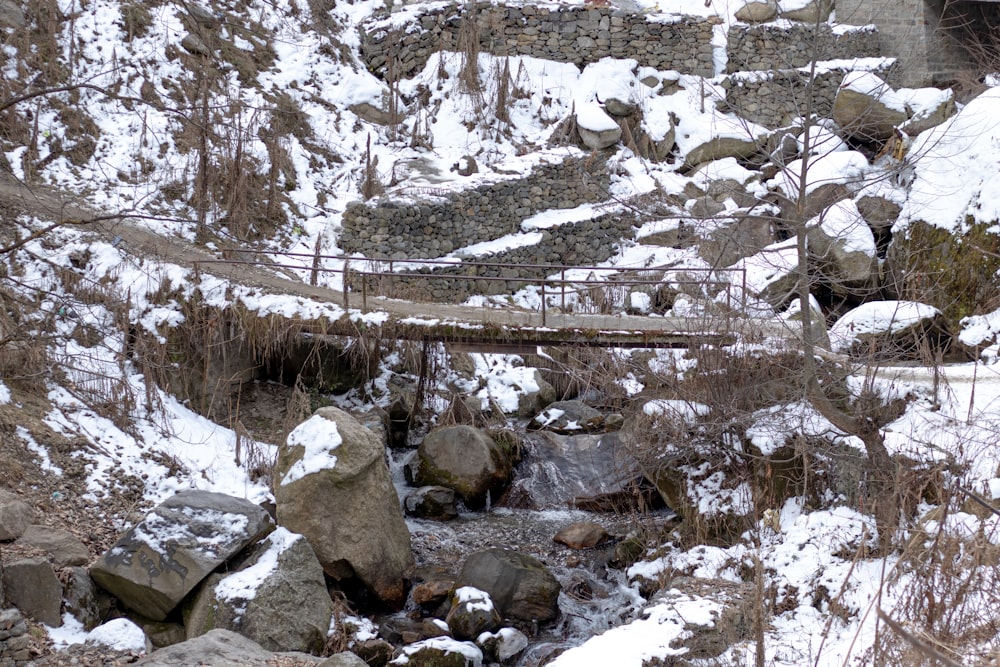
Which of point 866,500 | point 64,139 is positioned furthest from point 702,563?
point 64,139

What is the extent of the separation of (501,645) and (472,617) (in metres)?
0.40

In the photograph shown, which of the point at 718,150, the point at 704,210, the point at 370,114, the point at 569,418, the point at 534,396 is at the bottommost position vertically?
the point at 569,418

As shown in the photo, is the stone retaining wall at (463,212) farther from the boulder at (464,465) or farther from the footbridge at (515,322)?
the boulder at (464,465)

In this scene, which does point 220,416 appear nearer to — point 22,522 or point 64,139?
point 22,522

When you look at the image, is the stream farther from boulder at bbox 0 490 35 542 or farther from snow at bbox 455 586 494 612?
boulder at bbox 0 490 35 542

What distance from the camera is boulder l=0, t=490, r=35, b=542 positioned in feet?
24.3

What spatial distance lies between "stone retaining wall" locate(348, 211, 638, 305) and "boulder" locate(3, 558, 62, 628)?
9438 mm

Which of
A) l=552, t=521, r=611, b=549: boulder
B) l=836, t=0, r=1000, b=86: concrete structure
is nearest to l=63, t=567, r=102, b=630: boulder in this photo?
l=552, t=521, r=611, b=549: boulder

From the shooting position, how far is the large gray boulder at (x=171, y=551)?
293 inches

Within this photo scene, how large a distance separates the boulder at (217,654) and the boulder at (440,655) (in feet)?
3.21

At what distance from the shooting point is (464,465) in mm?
11164

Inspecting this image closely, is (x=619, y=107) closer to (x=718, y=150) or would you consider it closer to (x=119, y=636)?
(x=718, y=150)

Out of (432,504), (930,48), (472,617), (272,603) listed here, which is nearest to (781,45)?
(930,48)

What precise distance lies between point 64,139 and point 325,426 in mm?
9914
